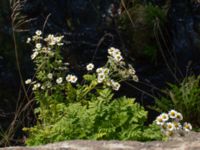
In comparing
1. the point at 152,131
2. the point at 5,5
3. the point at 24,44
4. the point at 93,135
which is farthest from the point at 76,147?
the point at 5,5

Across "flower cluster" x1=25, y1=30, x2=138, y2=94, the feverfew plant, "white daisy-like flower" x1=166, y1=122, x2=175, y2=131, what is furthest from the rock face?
"flower cluster" x1=25, y1=30, x2=138, y2=94

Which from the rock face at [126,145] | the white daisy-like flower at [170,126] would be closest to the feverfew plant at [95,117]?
the white daisy-like flower at [170,126]

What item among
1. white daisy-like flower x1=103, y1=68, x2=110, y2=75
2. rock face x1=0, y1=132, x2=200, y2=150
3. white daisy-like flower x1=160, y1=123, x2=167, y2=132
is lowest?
rock face x1=0, y1=132, x2=200, y2=150

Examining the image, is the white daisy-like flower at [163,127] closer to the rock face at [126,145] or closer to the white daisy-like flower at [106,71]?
the rock face at [126,145]

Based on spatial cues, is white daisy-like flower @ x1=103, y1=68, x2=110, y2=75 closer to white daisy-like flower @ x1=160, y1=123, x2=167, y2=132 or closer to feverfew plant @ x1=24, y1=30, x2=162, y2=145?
feverfew plant @ x1=24, y1=30, x2=162, y2=145

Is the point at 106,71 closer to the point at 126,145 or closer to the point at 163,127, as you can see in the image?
the point at 163,127

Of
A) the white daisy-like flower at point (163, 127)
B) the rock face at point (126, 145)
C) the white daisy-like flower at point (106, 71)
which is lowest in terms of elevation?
the rock face at point (126, 145)

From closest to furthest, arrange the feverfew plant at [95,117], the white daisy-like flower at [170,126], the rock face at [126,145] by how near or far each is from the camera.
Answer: the rock face at [126,145], the white daisy-like flower at [170,126], the feverfew plant at [95,117]

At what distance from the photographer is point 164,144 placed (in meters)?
3.73

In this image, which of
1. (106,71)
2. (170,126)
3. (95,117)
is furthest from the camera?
(106,71)

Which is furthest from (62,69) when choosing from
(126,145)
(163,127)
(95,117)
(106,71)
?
(126,145)

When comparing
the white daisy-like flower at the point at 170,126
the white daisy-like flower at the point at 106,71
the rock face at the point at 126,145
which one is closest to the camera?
the rock face at the point at 126,145

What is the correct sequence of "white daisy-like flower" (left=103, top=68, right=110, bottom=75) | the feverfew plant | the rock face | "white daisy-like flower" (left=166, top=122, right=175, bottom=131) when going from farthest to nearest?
"white daisy-like flower" (left=103, top=68, right=110, bottom=75), the feverfew plant, "white daisy-like flower" (left=166, top=122, right=175, bottom=131), the rock face

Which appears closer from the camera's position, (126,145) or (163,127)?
(126,145)
